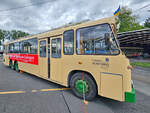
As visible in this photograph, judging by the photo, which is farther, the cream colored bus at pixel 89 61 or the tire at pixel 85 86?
the tire at pixel 85 86

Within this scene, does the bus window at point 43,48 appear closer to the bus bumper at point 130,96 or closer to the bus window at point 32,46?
the bus window at point 32,46

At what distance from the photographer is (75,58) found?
3.38 metres

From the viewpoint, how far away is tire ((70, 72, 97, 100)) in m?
3.08

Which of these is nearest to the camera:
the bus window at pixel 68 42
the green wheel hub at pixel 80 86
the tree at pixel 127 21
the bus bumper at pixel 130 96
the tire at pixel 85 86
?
the bus bumper at pixel 130 96

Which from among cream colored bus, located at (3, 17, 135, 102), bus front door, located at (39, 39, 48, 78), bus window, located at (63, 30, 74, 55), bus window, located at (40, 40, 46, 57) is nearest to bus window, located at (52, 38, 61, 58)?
cream colored bus, located at (3, 17, 135, 102)

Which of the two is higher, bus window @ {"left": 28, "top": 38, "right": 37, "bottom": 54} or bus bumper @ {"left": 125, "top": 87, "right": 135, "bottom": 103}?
bus window @ {"left": 28, "top": 38, "right": 37, "bottom": 54}

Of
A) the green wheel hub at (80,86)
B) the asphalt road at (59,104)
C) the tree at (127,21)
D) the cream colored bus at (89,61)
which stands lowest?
the asphalt road at (59,104)

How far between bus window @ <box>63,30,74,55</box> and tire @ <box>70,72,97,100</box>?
978 millimetres

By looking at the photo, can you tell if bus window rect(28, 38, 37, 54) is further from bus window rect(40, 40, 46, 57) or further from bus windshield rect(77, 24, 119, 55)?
bus windshield rect(77, 24, 119, 55)

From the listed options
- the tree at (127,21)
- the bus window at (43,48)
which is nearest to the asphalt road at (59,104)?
the bus window at (43,48)

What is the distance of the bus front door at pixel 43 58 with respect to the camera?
4623mm

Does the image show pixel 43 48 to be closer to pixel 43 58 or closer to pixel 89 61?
pixel 43 58

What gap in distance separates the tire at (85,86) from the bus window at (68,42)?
0.98 meters

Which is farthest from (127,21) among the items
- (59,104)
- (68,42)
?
(59,104)
